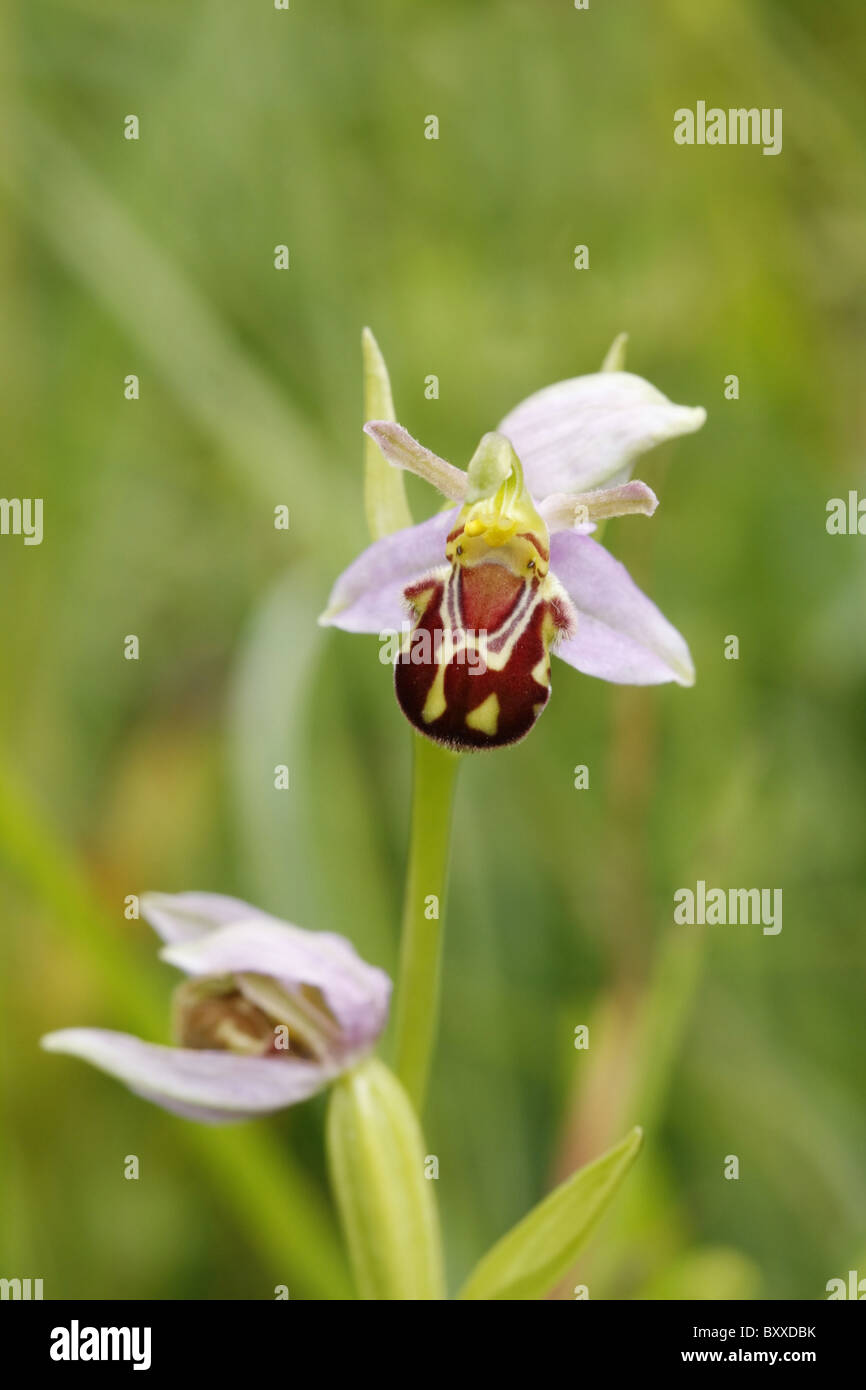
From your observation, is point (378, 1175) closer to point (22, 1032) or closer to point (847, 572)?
point (22, 1032)

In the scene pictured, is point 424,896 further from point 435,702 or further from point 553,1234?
point 553,1234

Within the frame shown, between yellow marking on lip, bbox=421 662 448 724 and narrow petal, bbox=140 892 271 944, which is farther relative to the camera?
narrow petal, bbox=140 892 271 944

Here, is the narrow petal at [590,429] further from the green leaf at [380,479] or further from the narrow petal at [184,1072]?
the narrow petal at [184,1072]

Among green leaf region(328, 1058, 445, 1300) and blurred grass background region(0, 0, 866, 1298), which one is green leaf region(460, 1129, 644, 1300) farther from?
blurred grass background region(0, 0, 866, 1298)

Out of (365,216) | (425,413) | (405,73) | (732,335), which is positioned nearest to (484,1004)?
(425,413)

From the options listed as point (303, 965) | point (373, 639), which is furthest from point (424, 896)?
point (373, 639)

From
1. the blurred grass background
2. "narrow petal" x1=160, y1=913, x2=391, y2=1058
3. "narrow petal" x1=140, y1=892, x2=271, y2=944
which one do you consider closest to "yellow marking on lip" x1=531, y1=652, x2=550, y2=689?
"narrow petal" x1=160, y1=913, x2=391, y2=1058

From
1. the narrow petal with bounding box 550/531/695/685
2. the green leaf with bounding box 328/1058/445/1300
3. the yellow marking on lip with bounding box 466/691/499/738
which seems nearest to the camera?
the yellow marking on lip with bounding box 466/691/499/738
